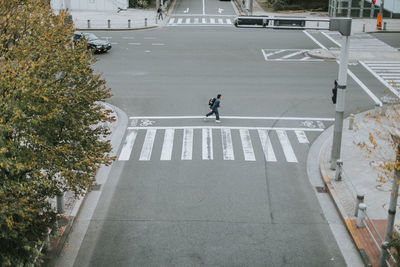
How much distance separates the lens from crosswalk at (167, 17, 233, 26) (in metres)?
52.9

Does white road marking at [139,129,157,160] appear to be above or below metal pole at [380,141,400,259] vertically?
below

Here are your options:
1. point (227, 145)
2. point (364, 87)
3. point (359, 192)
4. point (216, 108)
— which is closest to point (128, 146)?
point (227, 145)

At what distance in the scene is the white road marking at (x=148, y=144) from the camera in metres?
20.8

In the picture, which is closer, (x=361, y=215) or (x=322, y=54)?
(x=361, y=215)

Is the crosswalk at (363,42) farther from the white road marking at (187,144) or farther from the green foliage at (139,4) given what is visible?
the green foliage at (139,4)

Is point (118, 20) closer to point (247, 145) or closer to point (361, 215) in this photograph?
point (247, 145)

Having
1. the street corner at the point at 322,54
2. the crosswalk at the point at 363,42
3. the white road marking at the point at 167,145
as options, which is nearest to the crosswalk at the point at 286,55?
the street corner at the point at 322,54

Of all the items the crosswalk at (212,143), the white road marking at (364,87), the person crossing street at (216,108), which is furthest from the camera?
the white road marking at (364,87)

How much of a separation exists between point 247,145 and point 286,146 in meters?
1.64

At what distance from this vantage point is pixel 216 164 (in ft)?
65.3

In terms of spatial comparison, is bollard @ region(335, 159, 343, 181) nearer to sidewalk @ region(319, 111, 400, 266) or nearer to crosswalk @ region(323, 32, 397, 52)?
sidewalk @ region(319, 111, 400, 266)

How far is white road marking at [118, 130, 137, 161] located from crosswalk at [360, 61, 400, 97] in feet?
53.6

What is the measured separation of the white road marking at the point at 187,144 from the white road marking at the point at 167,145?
53 centimetres

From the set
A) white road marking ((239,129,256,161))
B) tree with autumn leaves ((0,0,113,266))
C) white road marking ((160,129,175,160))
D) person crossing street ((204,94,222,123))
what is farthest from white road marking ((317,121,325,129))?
tree with autumn leaves ((0,0,113,266))
